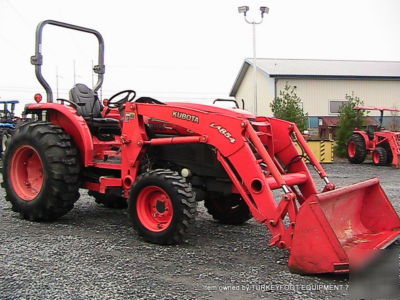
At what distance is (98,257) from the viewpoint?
4.83 metres

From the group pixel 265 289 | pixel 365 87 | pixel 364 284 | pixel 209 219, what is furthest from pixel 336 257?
pixel 365 87

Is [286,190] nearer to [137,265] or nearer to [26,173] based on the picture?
[137,265]

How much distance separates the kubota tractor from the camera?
4.54 meters

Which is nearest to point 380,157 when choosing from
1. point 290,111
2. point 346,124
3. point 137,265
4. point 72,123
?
point 346,124

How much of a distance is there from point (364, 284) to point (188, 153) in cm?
251

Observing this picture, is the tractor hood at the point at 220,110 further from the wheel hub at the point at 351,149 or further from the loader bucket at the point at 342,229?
the wheel hub at the point at 351,149

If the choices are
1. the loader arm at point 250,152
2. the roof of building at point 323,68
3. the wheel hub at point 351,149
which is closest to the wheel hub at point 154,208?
the loader arm at point 250,152

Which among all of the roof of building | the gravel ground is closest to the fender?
the gravel ground

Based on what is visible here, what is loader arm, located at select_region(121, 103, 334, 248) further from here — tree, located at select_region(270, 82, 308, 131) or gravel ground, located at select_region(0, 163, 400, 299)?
tree, located at select_region(270, 82, 308, 131)

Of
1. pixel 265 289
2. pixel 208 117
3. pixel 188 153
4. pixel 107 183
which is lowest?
pixel 265 289

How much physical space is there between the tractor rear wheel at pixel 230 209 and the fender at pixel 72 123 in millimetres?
1628

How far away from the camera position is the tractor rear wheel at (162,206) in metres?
5.05

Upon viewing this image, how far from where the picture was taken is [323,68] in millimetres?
35062

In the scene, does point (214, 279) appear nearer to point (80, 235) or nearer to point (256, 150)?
point (256, 150)
